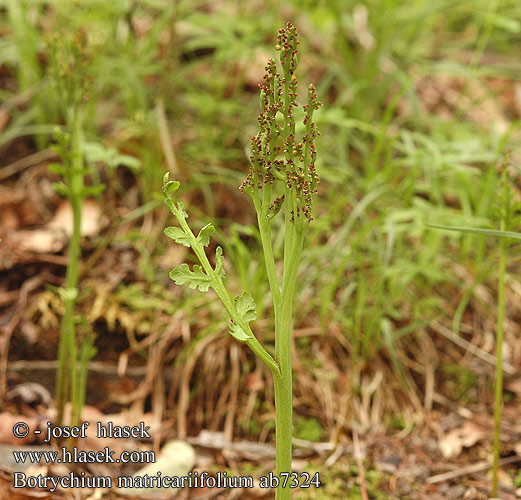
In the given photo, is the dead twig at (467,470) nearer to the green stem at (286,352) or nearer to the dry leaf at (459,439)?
the dry leaf at (459,439)

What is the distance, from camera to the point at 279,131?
4.00 feet

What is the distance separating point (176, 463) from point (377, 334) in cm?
97

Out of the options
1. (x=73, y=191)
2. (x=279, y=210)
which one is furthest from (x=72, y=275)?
(x=279, y=210)

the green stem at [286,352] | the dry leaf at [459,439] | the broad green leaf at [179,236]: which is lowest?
the dry leaf at [459,439]

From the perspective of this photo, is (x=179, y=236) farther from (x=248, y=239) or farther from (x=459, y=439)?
(x=248, y=239)

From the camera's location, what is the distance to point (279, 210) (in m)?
1.25

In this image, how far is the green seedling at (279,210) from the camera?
3.92 feet

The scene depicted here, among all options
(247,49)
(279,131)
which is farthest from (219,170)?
(279,131)

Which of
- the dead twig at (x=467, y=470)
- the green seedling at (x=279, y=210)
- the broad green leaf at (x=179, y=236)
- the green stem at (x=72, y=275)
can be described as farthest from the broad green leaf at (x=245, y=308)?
the dead twig at (x=467, y=470)

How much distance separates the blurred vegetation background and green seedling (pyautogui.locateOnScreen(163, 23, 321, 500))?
29.0 inches

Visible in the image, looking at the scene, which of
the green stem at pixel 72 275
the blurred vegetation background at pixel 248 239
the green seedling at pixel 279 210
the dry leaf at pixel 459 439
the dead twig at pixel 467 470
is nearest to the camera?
the green seedling at pixel 279 210

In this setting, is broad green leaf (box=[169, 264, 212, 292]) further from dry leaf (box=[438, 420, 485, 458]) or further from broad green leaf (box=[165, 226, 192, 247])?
dry leaf (box=[438, 420, 485, 458])

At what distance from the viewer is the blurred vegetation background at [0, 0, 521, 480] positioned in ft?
7.48

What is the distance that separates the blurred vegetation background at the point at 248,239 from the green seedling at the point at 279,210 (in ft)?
2.42
